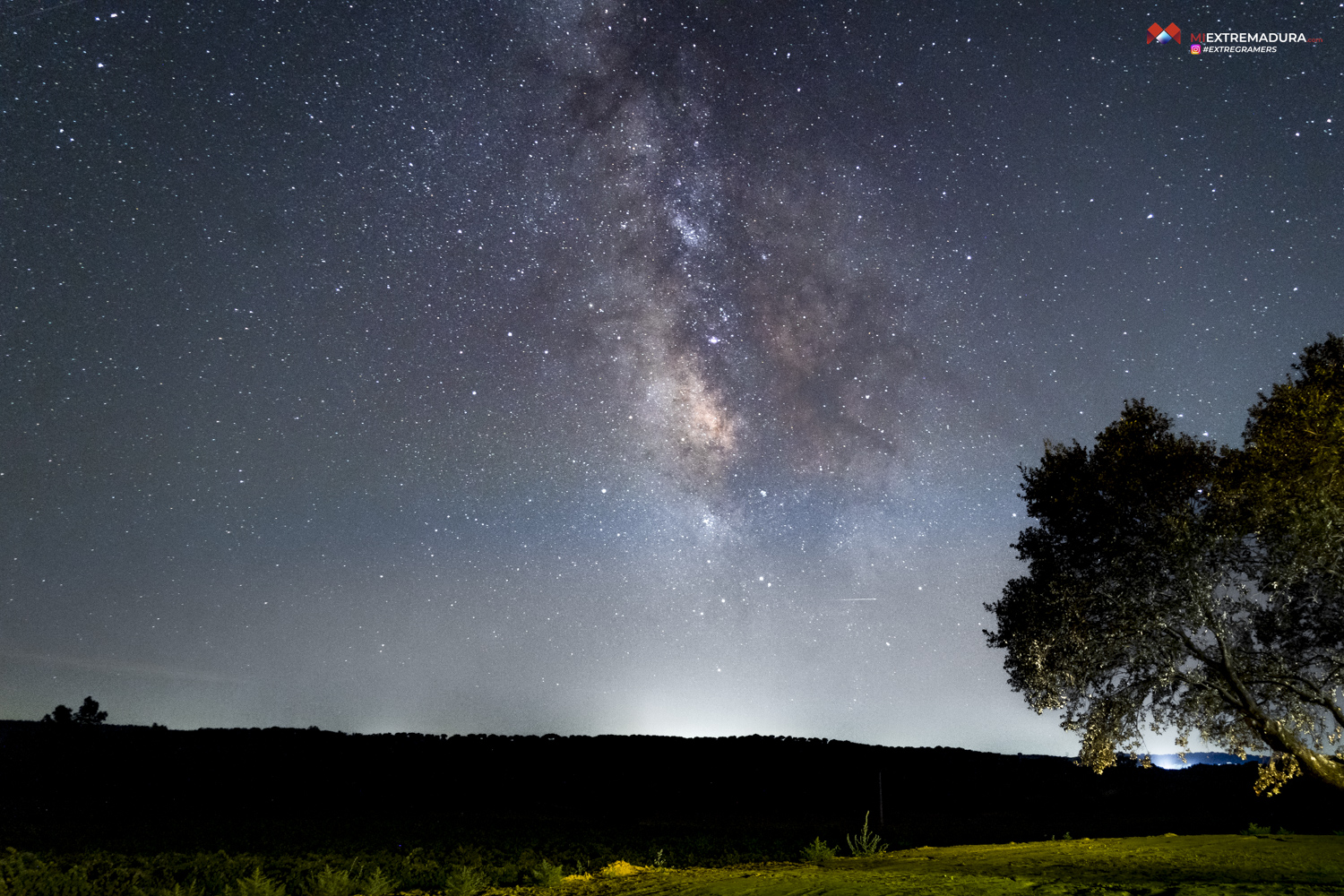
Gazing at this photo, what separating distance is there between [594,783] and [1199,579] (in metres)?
30.1

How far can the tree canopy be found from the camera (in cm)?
1317

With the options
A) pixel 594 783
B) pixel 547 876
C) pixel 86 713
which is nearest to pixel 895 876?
pixel 547 876

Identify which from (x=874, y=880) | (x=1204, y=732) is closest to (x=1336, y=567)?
(x=1204, y=732)

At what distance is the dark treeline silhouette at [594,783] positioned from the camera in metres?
31.0

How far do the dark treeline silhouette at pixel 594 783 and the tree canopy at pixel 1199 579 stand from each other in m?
14.4

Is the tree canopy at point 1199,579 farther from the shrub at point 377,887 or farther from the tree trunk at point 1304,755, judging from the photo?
the shrub at point 377,887

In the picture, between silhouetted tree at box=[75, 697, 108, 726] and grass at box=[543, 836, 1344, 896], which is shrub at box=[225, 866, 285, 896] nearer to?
grass at box=[543, 836, 1344, 896]

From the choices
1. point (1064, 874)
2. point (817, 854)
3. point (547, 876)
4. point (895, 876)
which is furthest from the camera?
point (817, 854)

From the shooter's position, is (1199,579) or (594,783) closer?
(1199,579)

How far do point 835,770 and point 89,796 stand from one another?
3304cm

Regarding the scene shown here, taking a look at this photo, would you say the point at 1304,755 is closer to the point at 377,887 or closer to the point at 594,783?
the point at 377,887

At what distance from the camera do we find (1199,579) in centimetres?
1395

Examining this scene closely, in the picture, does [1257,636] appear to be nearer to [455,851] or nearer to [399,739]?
[455,851]

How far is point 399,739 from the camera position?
36938mm
